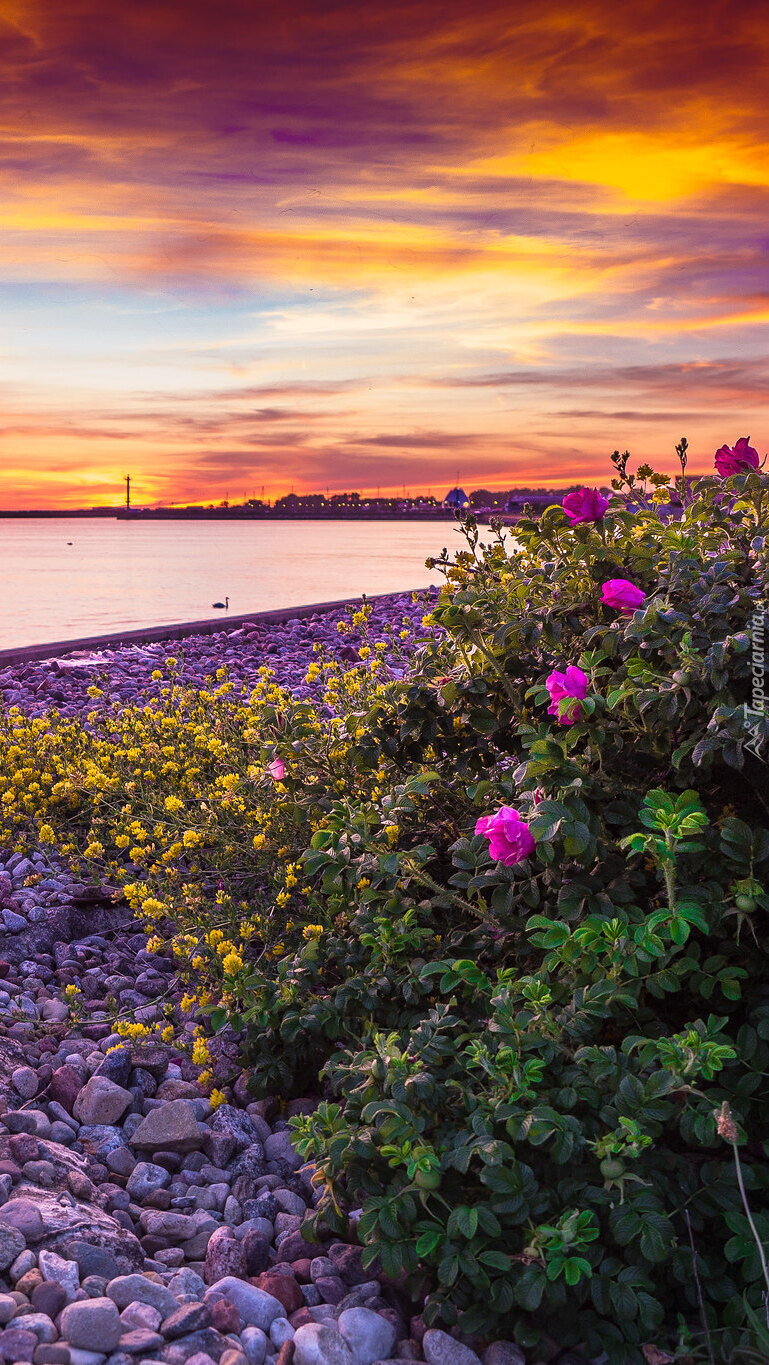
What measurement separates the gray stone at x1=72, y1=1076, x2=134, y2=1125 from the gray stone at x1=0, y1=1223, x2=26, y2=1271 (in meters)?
0.68

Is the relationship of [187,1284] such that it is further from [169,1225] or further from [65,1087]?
[65,1087]

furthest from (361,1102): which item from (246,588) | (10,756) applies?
(246,588)

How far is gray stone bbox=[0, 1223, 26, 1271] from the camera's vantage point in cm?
211

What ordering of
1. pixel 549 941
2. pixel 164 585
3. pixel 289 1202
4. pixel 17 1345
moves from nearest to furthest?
pixel 17 1345
pixel 549 941
pixel 289 1202
pixel 164 585

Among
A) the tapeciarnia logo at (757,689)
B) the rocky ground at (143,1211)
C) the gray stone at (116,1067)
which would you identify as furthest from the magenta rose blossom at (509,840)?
the gray stone at (116,1067)

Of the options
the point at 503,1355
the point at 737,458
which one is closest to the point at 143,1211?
the point at 503,1355

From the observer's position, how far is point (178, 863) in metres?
4.30

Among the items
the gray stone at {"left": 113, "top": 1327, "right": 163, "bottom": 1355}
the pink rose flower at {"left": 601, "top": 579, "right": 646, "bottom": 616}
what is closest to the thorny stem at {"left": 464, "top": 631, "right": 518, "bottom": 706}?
the pink rose flower at {"left": 601, "top": 579, "right": 646, "bottom": 616}

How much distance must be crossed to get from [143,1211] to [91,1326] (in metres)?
0.59

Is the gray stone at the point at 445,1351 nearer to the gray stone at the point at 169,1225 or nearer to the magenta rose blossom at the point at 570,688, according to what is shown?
the gray stone at the point at 169,1225

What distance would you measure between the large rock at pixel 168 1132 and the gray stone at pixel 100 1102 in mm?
101

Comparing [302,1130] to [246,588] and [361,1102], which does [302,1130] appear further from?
[246,588]

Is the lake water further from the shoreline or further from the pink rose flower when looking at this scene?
the pink rose flower

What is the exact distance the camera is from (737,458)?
10.3 ft
